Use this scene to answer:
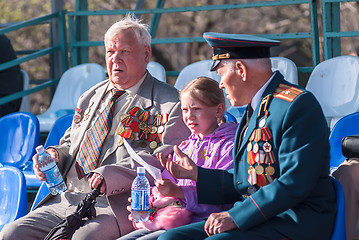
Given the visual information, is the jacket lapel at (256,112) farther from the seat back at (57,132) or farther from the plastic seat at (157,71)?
the plastic seat at (157,71)

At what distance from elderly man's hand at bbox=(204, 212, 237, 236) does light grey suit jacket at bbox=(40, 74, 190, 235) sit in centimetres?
93

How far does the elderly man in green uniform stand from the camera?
276 centimetres

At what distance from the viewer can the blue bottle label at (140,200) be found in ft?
10.9

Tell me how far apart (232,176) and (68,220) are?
928mm

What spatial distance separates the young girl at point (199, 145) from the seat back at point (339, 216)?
2.18 feet

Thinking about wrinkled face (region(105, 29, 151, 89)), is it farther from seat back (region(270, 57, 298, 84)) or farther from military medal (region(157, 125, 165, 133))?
seat back (region(270, 57, 298, 84))

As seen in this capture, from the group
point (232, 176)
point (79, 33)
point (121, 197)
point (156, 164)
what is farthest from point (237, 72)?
point (79, 33)

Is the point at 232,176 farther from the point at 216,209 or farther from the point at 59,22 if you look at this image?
the point at 59,22

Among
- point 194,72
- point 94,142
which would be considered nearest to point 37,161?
point 94,142

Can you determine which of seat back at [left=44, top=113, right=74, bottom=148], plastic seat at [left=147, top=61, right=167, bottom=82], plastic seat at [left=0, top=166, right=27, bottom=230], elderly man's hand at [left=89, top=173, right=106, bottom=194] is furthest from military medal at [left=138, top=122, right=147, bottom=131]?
plastic seat at [left=147, top=61, right=167, bottom=82]

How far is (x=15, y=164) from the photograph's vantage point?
18.3ft

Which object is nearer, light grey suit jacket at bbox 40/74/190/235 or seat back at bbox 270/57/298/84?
light grey suit jacket at bbox 40/74/190/235

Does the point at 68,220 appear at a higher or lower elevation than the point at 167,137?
lower

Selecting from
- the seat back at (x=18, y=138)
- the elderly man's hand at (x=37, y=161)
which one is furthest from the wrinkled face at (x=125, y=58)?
the seat back at (x=18, y=138)
